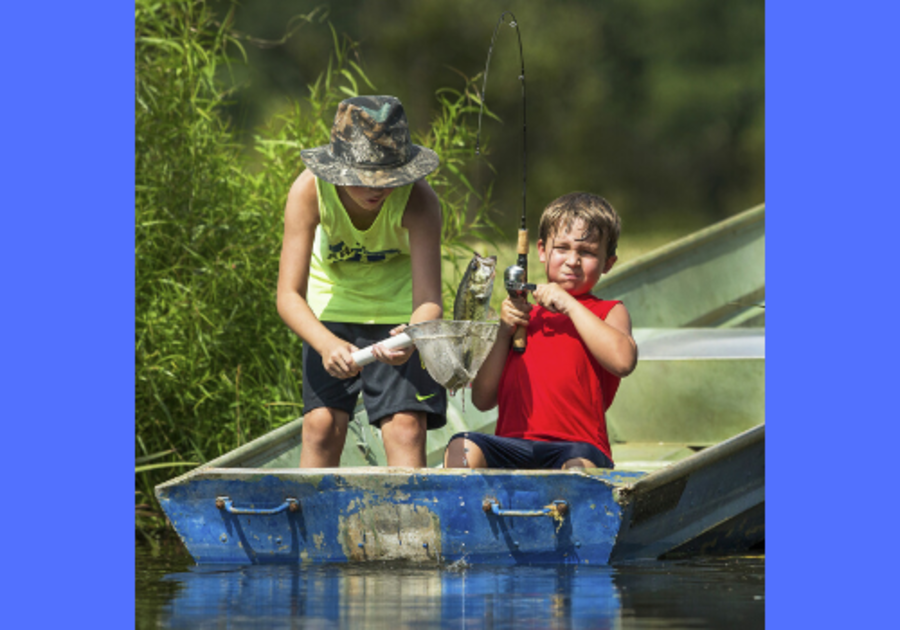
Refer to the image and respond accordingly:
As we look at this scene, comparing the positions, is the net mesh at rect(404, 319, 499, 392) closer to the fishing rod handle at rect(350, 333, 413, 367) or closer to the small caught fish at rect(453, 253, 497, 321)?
the fishing rod handle at rect(350, 333, 413, 367)

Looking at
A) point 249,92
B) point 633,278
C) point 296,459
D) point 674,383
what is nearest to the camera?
point 296,459

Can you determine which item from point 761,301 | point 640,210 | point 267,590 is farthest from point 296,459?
point 640,210

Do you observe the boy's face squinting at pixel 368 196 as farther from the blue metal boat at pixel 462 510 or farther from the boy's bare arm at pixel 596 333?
the blue metal boat at pixel 462 510

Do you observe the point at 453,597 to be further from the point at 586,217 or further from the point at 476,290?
the point at 586,217

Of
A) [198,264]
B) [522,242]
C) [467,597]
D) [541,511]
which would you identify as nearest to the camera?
[467,597]

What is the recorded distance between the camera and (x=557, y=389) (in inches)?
114

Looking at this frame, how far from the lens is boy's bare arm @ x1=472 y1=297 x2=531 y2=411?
2924 millimetres

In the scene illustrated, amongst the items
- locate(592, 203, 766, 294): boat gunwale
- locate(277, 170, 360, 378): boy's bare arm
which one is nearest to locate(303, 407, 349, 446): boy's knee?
locate(277, 170, 360, 378): boy's bare arm

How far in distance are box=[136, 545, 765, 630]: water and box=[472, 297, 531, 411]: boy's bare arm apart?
526mm

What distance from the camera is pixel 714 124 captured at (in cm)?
982

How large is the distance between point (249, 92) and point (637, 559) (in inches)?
219

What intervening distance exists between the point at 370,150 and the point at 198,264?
6.36 ft

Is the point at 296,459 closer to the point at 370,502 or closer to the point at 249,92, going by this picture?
the point at 370,502

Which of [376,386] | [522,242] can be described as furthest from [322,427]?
[522,242]
